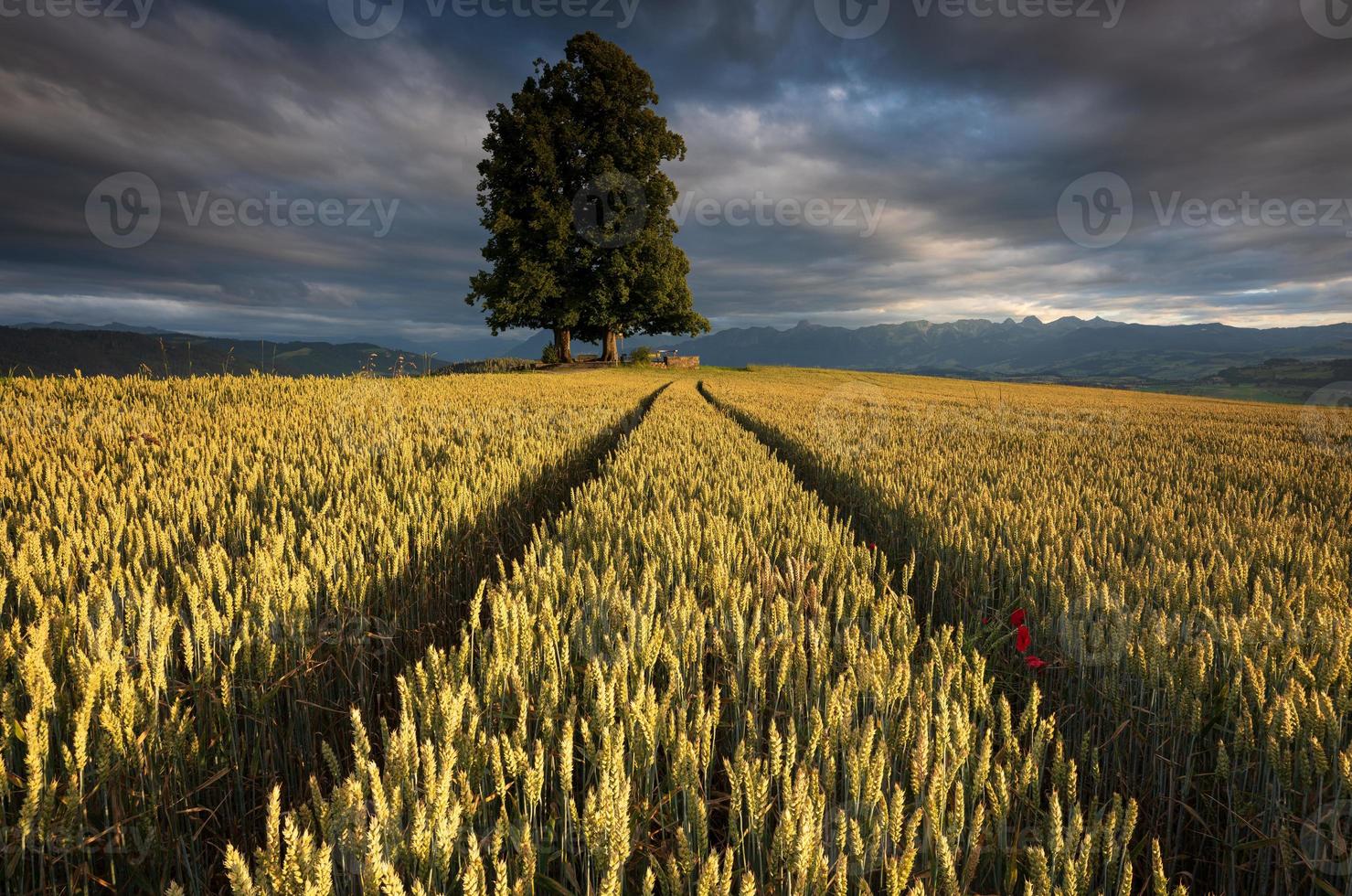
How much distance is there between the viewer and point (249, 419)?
677cm

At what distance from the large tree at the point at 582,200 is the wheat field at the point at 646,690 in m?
29.5

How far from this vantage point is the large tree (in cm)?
3209

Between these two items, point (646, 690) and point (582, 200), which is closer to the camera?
point (646, 690)

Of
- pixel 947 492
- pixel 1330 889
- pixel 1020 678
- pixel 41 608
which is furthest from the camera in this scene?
pixel 947 492

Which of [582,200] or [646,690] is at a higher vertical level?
[582,200]

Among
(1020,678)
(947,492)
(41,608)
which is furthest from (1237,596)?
(41,608)

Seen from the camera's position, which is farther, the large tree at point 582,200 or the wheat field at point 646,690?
the large tree at point 582,200

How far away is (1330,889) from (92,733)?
3.18 meters

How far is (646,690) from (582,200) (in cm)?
3544

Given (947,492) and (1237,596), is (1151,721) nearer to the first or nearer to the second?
(1237,596)

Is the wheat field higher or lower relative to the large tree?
lower

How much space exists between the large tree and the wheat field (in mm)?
29492

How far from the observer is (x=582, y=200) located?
Answer: 33531 millimetres

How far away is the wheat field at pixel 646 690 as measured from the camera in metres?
1.29
